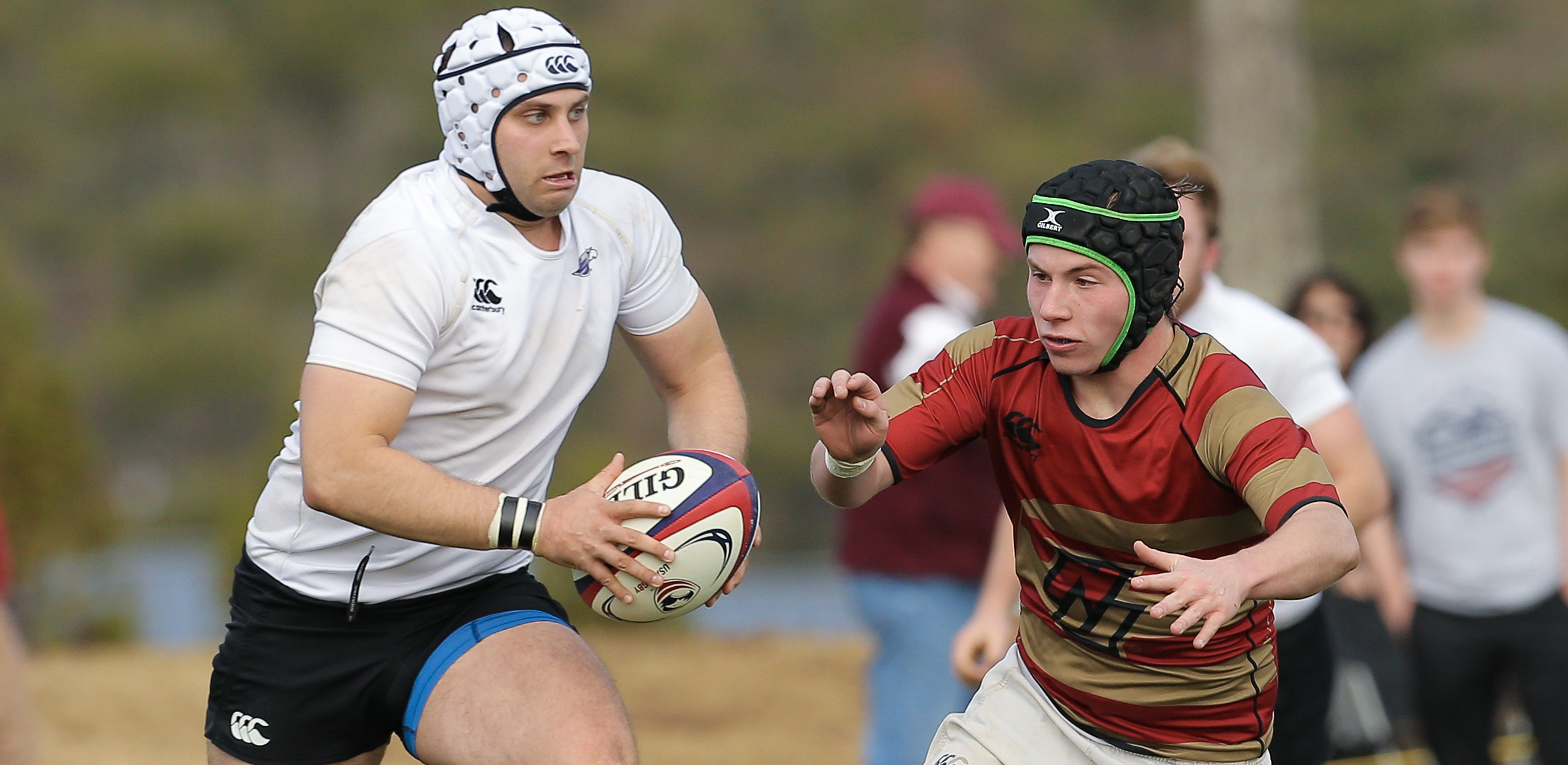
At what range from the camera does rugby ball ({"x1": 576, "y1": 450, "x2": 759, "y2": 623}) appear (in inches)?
146

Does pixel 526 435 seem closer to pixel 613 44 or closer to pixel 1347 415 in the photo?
pixel 1347 415

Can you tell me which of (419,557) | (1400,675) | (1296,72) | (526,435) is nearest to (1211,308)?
(526,435)

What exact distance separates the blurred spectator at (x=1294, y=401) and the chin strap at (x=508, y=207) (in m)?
1.80

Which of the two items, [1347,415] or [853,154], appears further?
[853,154]

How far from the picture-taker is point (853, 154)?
33812 millimetres

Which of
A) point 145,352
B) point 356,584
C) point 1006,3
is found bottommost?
point 145,352

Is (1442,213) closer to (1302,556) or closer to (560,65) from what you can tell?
(1302,556)

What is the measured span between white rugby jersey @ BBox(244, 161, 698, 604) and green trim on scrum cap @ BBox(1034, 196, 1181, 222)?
1.19m

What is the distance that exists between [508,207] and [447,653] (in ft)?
3.55

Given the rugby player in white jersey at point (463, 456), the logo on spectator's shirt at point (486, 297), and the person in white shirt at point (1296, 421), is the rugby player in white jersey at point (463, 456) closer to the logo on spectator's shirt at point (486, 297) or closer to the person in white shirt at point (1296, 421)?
the logo on spectator's shirt at point (486, 297)

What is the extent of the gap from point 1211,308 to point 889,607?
193 cm

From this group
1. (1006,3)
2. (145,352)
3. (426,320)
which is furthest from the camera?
(1006,3)

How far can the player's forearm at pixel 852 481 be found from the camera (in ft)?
11.8

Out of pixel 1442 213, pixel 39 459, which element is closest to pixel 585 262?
pixel 1442 213
